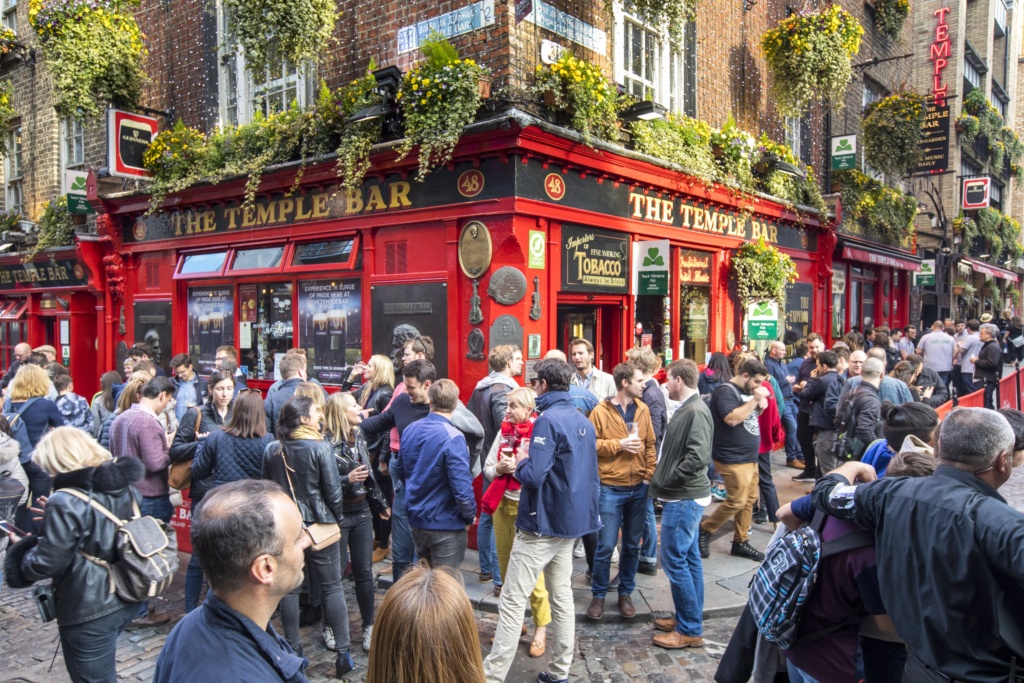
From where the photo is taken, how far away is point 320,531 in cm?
432

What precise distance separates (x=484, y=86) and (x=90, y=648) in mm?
6283

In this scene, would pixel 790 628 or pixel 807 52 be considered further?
pixel 807 52

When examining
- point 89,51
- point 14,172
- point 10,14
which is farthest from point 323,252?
point 10,14

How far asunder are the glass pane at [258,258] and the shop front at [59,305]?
12.5 feet

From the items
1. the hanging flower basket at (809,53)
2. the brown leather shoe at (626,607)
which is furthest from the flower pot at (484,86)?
the hanging flower basket at (809,53)

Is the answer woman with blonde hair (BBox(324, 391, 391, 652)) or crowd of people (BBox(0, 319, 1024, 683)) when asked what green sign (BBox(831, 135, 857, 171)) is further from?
woman with blonde hair (BBox(324, 391, 391, 652))

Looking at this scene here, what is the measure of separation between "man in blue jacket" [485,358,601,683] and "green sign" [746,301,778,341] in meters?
7.33

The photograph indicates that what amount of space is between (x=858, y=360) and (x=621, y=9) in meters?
5.50

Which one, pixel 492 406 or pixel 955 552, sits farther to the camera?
pixel 492 406

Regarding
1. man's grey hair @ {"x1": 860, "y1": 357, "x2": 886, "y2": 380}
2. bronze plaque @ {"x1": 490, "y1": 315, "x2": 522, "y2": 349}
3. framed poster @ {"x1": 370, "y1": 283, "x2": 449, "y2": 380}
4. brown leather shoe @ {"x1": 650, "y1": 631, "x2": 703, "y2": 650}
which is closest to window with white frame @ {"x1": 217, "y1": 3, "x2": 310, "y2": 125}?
framed poster @ {"x1": 370, "y1": 283, "x2": 449, "y2": 380}

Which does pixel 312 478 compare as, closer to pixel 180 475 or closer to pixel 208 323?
pixel 180 475

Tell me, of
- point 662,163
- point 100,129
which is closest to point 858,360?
point 662,163

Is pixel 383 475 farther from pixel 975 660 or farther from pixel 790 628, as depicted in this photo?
pixel 975 660

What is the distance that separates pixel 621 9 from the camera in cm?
949
